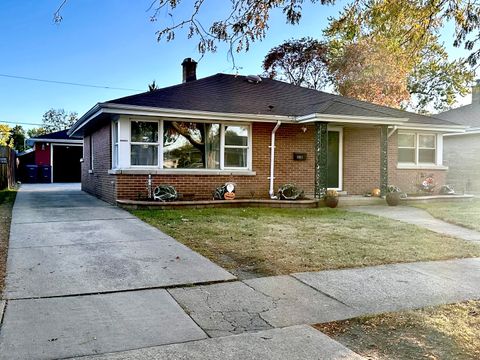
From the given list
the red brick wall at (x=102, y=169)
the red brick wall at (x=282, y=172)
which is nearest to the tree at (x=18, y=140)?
the red brick wall at (x=102, y=169)

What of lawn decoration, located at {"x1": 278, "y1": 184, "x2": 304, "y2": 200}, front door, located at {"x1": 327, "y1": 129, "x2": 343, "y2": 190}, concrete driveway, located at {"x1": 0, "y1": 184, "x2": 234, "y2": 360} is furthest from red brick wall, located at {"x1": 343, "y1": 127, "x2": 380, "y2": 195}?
concrete driveway, located at {"x1": 0, "y1": 184, "x2": 234, "y2": 360}

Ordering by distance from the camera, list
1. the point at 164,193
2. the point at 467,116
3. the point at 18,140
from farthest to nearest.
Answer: the point at 18,140 → the point at 467,116 → the point at 164,193

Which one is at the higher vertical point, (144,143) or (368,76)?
(368,76)

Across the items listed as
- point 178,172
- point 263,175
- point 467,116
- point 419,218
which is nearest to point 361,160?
point 263,175

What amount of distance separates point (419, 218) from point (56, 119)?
52832 mm

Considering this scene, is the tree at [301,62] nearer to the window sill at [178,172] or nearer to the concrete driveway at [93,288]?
the window sill at [178,172]

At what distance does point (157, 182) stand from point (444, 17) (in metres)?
8.63

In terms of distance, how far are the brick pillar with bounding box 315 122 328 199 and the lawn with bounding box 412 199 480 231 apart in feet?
10.2

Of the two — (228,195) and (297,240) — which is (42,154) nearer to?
(228,195)

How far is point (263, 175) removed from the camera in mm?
13789

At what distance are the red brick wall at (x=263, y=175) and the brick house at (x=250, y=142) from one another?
0.03m

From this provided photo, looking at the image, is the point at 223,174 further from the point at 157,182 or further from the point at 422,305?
the point at 422,305

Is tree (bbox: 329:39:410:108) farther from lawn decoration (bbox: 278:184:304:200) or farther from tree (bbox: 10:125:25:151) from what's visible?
tree (bbox: 10:125:25:151)

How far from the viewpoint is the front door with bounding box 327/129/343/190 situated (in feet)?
48.7
